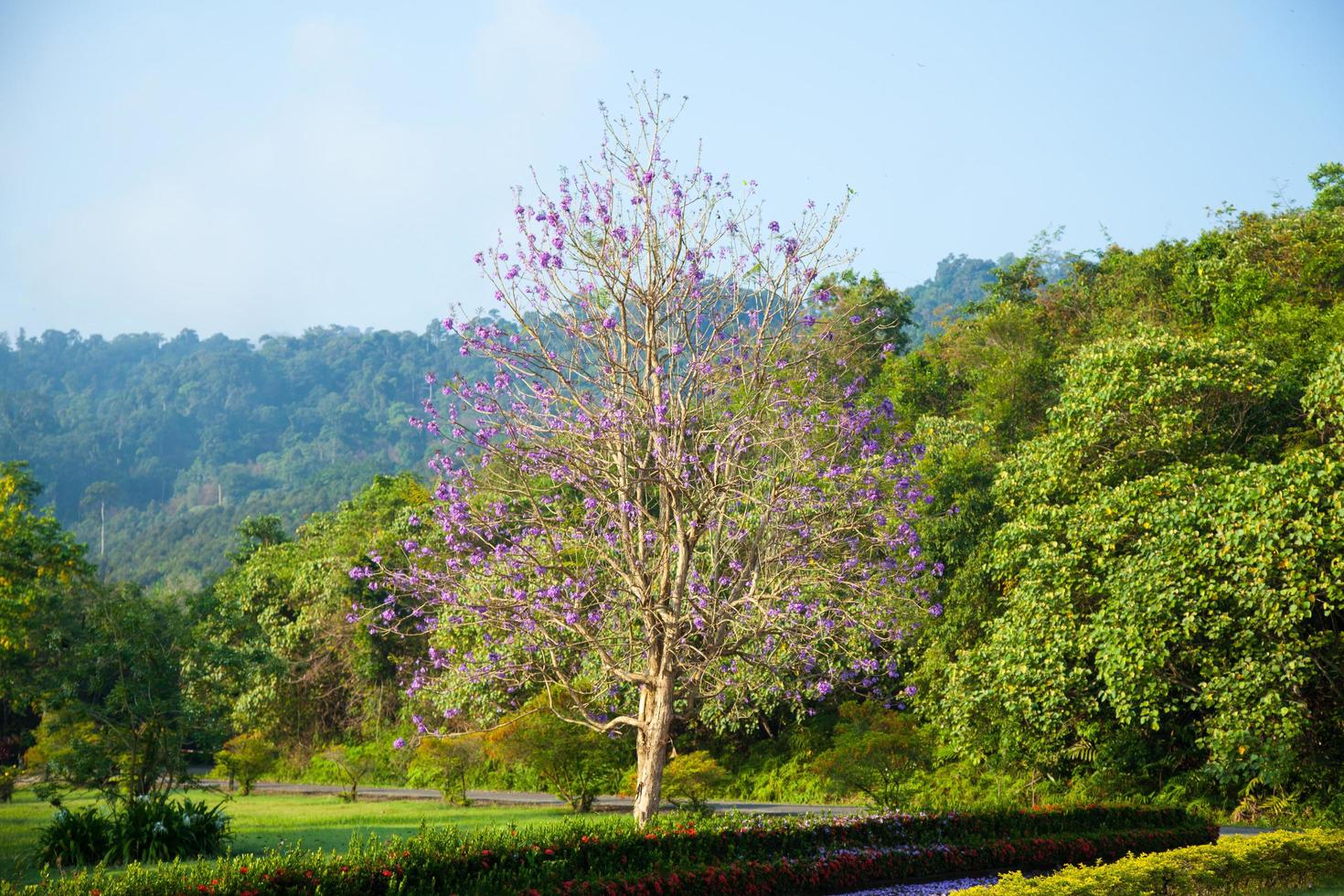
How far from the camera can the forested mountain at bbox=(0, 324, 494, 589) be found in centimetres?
7156

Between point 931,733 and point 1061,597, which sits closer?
point 1061,597

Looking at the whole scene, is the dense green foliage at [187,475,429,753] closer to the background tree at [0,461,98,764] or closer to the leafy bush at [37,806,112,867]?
the background tree at [0,461,98,764]

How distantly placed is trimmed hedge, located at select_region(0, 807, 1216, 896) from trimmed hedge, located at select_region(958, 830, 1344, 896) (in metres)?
1.38

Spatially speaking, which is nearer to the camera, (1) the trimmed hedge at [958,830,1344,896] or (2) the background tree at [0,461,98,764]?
(1) the trimmed hedge at [958,830,1344,896]

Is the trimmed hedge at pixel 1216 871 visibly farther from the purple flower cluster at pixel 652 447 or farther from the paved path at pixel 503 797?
the paved path at pixel 503 797

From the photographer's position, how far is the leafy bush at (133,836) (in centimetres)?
1201

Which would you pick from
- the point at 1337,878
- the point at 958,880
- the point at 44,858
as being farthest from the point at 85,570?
the point at 1337,878

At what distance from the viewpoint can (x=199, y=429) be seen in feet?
310

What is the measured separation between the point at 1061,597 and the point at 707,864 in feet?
28.8

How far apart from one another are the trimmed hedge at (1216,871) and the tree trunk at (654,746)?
11.2 ft

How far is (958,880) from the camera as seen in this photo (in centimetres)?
1138

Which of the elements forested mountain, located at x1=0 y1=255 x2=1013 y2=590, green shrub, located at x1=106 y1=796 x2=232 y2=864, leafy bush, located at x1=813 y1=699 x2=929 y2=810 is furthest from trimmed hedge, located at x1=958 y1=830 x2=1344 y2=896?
forested mountain, located at x1=0 y1=255 x2=1013 y2=590

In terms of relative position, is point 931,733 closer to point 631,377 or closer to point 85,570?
point 631,377

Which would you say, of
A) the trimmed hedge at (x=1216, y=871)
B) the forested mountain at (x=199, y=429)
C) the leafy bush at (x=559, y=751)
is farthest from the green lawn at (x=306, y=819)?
the forested mountain at (x=199, y=429)
